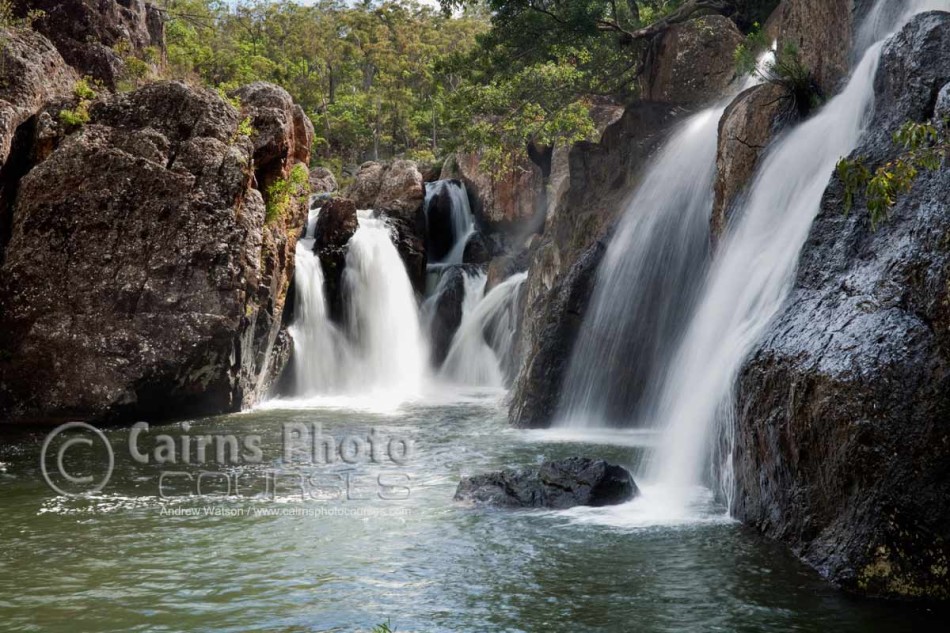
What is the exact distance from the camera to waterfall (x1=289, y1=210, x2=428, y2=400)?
78.7 feet

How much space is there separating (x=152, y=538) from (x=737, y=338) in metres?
6.78

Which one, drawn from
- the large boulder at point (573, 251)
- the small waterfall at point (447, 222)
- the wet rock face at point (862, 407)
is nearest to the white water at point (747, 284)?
the wet rock face at point (862, 407)

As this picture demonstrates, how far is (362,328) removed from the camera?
1011 inches

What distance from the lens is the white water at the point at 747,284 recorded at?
10.0 metres

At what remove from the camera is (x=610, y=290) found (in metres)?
16.7

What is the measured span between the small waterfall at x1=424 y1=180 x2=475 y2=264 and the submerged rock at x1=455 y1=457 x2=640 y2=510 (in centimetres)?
2166

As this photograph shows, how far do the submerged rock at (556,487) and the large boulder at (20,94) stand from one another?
11585 mm

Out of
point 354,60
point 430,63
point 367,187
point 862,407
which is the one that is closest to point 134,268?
point 862,407

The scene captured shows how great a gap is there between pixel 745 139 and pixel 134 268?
11.5 metres

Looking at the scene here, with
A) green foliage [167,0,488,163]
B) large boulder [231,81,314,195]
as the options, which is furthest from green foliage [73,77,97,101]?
green foliage [167,0,488,163]

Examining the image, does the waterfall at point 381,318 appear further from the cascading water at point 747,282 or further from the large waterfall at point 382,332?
the cascading water at point 747,282

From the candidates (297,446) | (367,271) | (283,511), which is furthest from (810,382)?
(367,271)

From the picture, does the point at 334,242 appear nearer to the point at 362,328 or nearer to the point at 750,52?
the point at 362,328

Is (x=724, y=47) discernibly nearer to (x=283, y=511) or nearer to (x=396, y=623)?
(x=283, y=511)
